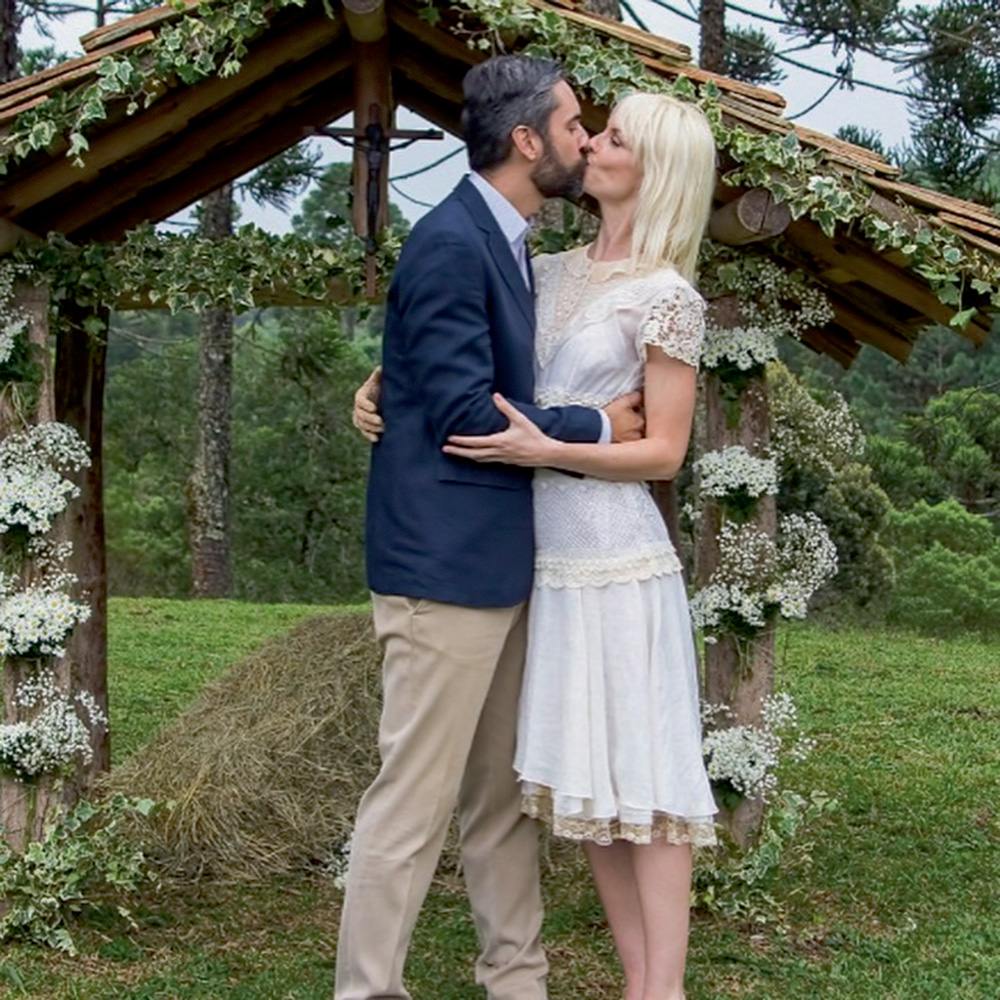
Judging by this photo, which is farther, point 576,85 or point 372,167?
point 372,167

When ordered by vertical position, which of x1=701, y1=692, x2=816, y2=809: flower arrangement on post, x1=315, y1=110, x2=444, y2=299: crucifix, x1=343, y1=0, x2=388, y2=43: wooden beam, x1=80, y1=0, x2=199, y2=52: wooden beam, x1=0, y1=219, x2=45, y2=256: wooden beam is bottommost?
x1=701, y1=692, x2=816, y2=809: flower arrangement on post

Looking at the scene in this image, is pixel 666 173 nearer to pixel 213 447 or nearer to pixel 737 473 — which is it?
pixel 737 473

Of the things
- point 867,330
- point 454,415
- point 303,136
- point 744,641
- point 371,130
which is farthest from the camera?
point 867,330

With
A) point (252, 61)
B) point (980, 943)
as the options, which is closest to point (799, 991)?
point (980, 943)

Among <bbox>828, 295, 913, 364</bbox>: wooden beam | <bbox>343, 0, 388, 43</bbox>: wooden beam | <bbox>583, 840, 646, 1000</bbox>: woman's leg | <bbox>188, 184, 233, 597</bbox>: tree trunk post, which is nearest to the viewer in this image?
<bbox>583, 840, 646, 1000</bbox>: woman's leg

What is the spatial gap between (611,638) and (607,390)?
1.70 ft

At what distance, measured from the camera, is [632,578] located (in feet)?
10.4

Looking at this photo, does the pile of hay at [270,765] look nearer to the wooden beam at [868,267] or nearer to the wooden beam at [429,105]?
the wooden beam at [429,105]

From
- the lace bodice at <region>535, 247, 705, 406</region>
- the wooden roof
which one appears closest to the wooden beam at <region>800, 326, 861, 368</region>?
the wooden roof

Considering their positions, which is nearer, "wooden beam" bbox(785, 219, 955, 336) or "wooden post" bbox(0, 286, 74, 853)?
"wooden beam" bbox(785, 219, 955, 336)

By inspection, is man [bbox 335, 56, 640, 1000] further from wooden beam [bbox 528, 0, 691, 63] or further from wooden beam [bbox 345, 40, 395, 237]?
wooden beam [bbox 345, 40, 395, 237]

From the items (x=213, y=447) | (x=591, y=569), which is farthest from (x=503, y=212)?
(x=213, y=447)

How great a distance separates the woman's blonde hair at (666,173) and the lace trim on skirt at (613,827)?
1140 mm

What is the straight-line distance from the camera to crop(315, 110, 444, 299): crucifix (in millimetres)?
4121
